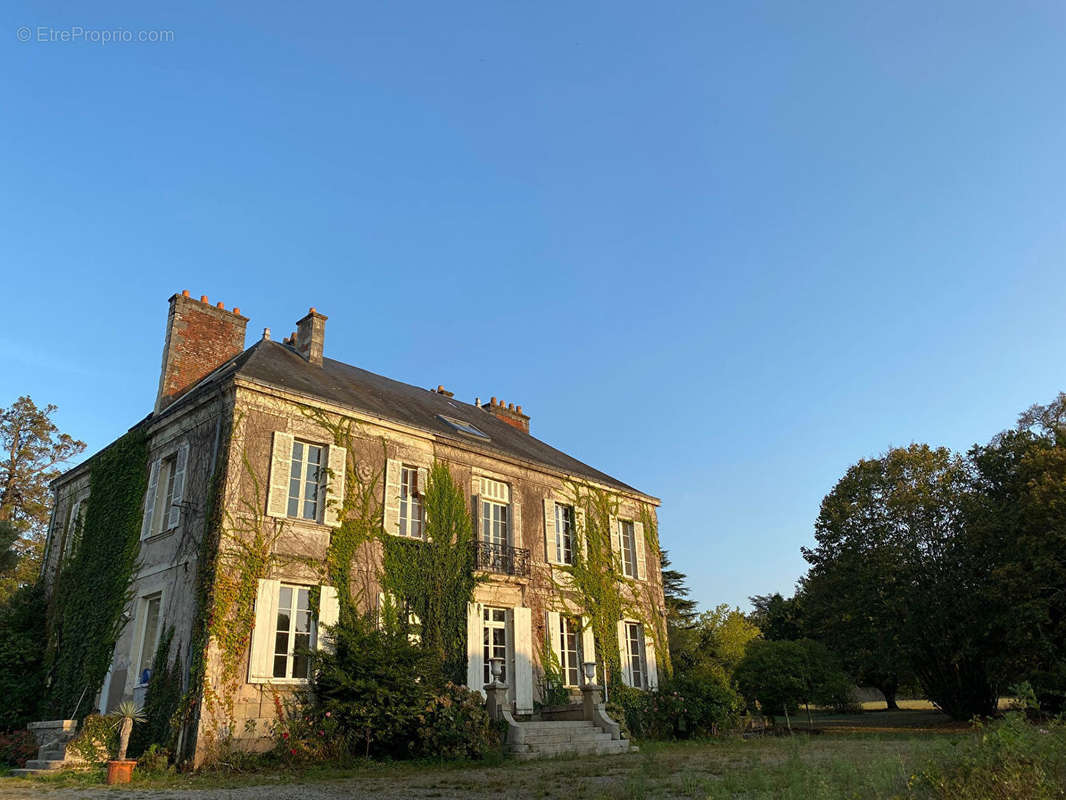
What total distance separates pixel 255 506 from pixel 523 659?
644 cm

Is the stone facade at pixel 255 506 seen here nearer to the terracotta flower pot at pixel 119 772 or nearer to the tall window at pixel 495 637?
the tall window at pixel 495 637

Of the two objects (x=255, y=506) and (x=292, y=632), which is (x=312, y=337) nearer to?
(x=255, y=506)

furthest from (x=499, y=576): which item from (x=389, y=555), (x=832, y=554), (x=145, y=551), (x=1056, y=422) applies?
(x=1056, y=422)

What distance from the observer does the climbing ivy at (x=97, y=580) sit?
14320mm

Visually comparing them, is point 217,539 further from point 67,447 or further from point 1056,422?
point 1056,422

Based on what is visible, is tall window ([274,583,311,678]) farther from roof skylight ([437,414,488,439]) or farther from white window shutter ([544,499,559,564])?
white window shutter ([544,499,559,564])

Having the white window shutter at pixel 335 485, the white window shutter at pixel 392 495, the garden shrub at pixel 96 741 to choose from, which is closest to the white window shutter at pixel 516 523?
the white window shutter at pixel 392 495

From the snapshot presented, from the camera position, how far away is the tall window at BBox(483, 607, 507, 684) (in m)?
15.9

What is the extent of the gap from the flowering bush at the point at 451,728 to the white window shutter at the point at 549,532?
4.91 metres

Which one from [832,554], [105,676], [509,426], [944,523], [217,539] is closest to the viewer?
[217,539]

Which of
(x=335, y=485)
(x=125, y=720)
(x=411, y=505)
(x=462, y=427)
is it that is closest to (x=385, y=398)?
(x=462, y=427)

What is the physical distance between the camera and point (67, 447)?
28609 mm

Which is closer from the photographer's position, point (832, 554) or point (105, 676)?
point (105, 676)

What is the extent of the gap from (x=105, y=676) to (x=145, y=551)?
2.26 m
